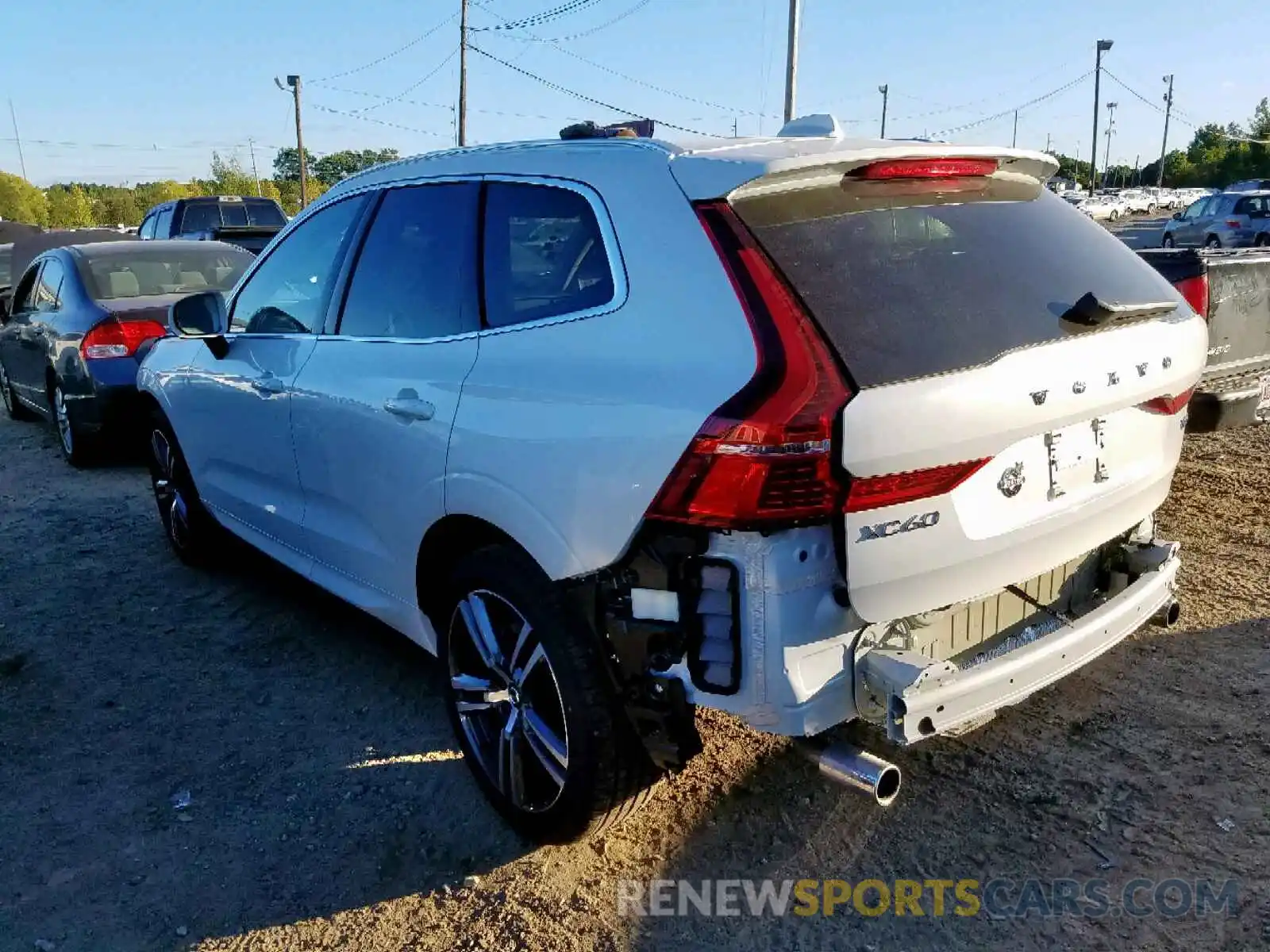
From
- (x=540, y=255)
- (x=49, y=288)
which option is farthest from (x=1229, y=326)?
(x=49, y=288)

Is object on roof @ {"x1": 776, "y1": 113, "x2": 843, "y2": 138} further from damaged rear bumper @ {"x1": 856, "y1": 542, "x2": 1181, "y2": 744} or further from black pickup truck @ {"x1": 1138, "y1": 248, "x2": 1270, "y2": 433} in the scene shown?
black pickup truck @ {"x1": 1138, "y1": 248, "x2": 1270, "y2": 433}

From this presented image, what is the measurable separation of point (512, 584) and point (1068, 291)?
1.62 meters

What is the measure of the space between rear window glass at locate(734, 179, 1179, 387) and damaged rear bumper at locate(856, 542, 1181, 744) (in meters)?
0.63

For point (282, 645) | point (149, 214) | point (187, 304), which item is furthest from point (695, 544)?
point (149, 214)

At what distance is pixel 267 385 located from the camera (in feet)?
Answer: 13.0

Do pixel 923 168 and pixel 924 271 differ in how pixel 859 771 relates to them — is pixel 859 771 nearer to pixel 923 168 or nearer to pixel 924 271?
pixel 924 271

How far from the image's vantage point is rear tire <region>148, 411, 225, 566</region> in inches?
204

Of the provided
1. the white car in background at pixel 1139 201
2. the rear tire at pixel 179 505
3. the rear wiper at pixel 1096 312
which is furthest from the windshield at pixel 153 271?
the white car in background at pixel 1139 201

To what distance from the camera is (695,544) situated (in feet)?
7.35

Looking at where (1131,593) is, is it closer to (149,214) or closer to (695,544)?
(695,544)

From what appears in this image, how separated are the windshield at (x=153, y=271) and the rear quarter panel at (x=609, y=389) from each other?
589 cm

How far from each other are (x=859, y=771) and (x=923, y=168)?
4.86 feet

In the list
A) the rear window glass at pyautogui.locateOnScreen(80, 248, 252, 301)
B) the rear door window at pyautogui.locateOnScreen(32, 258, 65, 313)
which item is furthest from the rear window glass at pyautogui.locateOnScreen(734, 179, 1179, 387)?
the rear door window at pyautogui.locateOnScreen(32, 258, 65, 313)

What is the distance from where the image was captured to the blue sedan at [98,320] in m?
7.33
